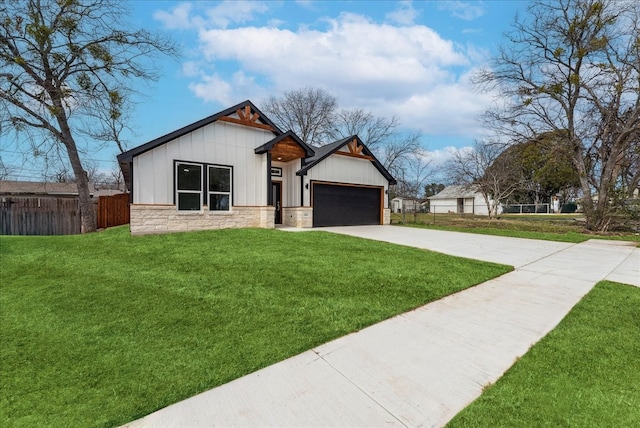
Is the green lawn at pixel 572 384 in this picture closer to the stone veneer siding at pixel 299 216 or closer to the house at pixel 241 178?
the house at pixel 241 178

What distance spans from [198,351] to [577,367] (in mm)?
3432

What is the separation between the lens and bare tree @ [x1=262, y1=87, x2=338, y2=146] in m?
31.3

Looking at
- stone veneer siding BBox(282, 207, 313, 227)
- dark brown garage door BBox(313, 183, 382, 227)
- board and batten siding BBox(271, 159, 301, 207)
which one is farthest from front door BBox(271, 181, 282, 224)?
dark brown garage door BBox(313, 183, 382, 227)

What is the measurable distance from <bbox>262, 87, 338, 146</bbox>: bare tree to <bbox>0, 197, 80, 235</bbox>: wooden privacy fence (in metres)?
21.6

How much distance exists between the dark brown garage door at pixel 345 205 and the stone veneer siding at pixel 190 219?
2815 millimetres

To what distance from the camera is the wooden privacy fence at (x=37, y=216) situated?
43.8 feet

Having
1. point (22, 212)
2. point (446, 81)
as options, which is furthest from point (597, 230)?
point (22, 212)

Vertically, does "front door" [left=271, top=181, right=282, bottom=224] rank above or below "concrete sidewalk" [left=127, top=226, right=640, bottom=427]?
above

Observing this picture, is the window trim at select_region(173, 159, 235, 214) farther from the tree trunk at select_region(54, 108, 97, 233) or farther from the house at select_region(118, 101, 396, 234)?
the tree trunk at select_region(54, 108, 97, 233)

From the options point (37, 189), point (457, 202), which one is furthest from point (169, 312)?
point (457, 202)

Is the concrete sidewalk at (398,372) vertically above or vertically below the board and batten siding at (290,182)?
below

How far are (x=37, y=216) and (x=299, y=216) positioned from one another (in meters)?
11.6

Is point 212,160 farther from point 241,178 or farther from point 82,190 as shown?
point 82,190

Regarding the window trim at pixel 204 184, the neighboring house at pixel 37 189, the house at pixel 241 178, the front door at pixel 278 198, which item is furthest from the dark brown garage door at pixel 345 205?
the neighboring house at pixel 37 189
